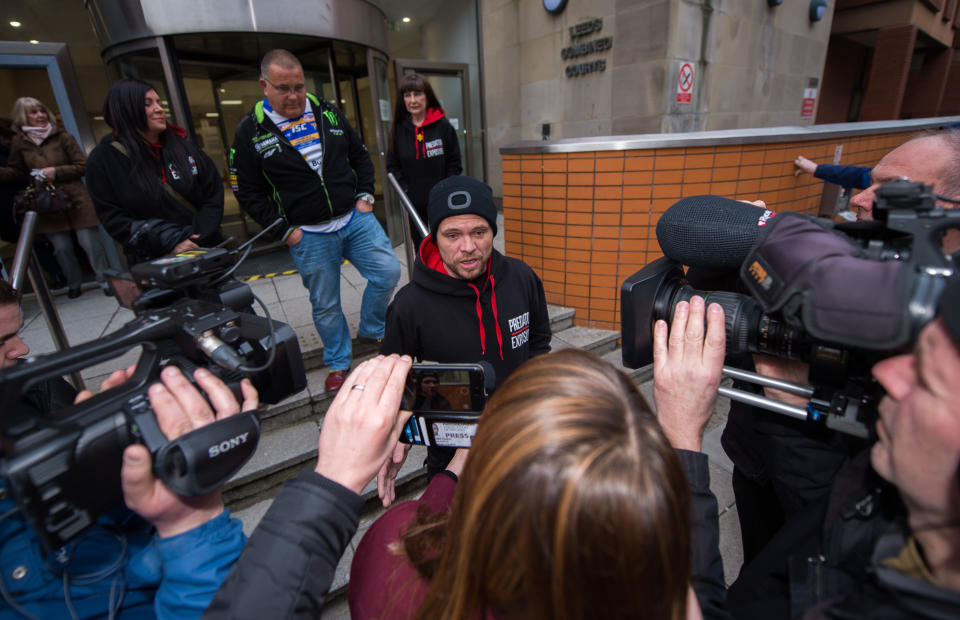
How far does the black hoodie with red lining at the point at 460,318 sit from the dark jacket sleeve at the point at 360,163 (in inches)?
54.7

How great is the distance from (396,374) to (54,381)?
1188 millimetres

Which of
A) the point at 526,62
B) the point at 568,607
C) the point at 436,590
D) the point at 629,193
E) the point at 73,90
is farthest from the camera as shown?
the point at 526,62

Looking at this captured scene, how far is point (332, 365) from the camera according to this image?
276cm

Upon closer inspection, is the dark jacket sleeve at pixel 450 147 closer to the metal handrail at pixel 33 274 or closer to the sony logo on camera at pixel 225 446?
the metal handrail at pixel 33 274

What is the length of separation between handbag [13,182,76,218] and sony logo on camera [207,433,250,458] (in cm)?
476

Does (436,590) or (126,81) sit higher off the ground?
(126,81)

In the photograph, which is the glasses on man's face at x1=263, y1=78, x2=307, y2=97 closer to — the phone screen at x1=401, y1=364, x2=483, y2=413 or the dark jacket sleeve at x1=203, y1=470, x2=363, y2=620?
the phone screen at x1=401, y1=364, x2=483, y2=413

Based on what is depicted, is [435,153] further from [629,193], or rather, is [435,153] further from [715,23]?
[715,23]

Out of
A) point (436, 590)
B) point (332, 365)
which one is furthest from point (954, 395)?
point (332, 365)

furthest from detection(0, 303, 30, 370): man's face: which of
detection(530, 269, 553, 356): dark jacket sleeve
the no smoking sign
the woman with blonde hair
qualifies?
the no smoking sign

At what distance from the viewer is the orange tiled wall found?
3279 mm

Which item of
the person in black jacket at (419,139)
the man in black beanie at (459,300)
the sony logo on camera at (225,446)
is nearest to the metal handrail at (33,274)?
the man in black beanie at (459,300)

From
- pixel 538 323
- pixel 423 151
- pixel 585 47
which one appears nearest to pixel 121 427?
pixel 538 323

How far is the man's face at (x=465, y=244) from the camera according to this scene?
1754 mm
